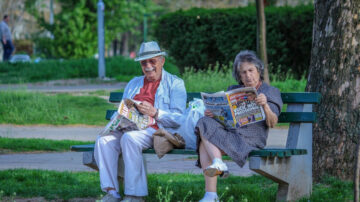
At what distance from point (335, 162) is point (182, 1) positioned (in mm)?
46251

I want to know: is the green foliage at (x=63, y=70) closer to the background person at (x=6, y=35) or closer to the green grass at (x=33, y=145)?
the background person at (x=6, y=35)

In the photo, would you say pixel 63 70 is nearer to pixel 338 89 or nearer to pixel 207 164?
pixel 338 89

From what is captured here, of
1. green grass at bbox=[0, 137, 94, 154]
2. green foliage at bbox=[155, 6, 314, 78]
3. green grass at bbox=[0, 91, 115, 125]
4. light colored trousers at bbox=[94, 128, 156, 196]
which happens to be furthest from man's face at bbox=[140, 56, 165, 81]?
green foliage at bbox=[155, 6, 314, 78]

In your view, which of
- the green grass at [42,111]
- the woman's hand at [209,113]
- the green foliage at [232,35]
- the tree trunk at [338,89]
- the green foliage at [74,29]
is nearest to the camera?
the woman's hand at [209,113]

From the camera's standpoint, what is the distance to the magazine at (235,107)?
15.9 feet

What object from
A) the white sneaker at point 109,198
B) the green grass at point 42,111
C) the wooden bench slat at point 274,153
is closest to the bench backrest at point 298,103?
the wooden bench slat at point 274,153

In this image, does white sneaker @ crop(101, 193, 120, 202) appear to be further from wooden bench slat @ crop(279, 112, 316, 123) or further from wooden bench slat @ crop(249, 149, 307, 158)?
wooden bench slat @ crop(279, 112, 316, 123)

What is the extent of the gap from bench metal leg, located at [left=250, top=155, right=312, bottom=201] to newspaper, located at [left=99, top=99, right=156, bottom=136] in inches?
38.7

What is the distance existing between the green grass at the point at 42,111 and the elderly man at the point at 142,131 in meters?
5.54

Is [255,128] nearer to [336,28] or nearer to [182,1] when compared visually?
[336,28]

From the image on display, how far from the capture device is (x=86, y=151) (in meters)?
5.40

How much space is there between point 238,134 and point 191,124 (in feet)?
1.37

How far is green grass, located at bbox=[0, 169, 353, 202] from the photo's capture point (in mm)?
5463

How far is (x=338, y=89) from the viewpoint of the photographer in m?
5.84
